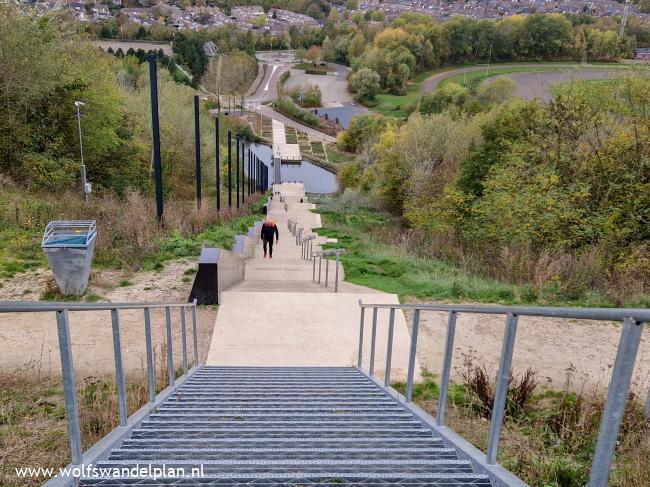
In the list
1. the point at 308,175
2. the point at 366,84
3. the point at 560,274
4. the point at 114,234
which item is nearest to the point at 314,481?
the point at 560,274

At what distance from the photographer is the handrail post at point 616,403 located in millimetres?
1658

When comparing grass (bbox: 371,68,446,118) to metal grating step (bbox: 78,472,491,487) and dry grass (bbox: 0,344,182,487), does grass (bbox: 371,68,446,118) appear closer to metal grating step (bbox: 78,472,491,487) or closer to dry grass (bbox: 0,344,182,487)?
dry grass (bbox: 0,344,182,487)

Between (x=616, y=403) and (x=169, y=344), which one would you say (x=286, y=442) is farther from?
(x=169, y=344)

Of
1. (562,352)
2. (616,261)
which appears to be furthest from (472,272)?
(562,352)

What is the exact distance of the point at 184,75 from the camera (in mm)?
85812

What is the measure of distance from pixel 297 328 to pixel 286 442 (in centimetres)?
515

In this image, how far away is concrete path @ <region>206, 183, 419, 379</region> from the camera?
7.09m

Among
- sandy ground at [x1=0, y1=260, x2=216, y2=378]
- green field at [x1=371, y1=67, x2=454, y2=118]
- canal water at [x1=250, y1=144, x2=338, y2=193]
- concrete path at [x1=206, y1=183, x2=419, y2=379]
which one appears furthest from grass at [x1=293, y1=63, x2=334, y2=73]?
sandy ground at [x1=0, y1=260, x2=216, y2=378]

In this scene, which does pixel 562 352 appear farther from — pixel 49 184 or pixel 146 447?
pixel 49 184

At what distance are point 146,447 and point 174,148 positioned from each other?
31.6 m

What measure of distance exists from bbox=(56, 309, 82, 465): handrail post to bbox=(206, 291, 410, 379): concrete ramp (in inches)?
180

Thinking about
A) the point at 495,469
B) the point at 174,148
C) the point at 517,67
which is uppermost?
the point at 517,67

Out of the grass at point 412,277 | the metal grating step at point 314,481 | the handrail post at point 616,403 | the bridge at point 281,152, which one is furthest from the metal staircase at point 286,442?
the bridge at point 281,152

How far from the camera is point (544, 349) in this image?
22.5 feet
